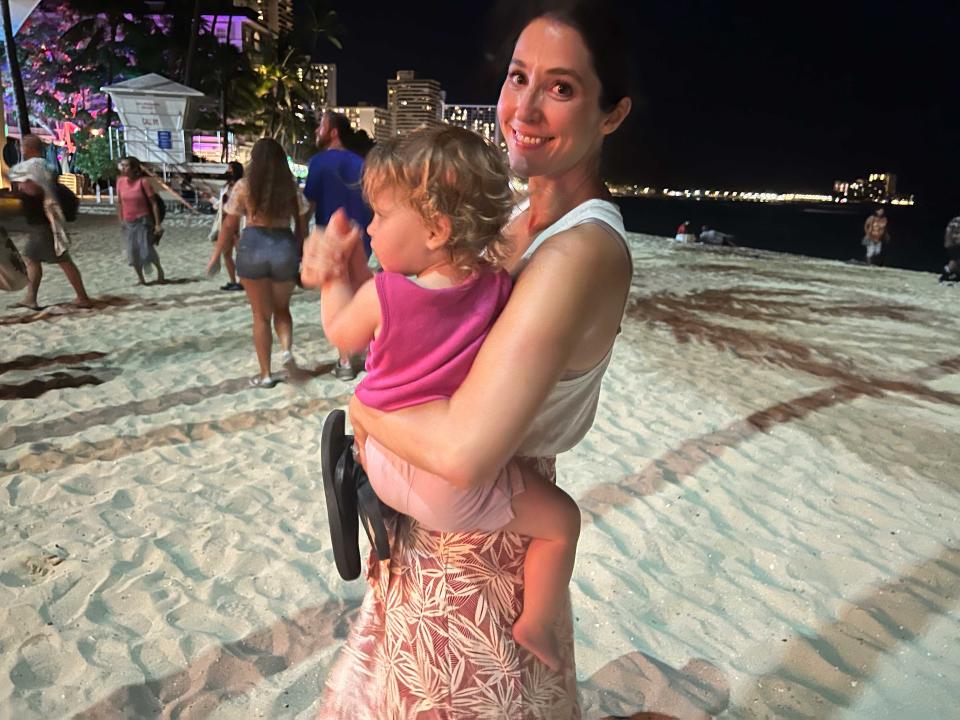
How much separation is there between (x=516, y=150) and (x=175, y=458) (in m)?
3.75

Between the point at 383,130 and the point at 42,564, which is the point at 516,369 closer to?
the point at 383,130

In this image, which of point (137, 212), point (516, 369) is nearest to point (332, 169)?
point (516, 369)

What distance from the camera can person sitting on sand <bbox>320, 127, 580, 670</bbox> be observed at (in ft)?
3.13

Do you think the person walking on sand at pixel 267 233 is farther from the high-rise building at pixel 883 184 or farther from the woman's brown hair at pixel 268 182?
the high-rise building at pixel 883 184

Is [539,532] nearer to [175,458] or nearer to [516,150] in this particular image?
[516,150]

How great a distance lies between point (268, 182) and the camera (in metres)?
5.10

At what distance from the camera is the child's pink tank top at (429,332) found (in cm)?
Result: 95

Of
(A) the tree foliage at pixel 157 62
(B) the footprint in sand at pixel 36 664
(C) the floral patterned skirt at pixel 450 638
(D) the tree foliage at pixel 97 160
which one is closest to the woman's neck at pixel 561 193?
(C) the floral patterned skirt at pixel 450 638

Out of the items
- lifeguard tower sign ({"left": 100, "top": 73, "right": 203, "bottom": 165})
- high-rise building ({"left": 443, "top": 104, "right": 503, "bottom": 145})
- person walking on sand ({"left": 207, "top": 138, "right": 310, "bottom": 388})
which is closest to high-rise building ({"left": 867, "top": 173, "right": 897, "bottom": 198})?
lifeguard tower sign ({"left": 100, "top": 73, "right": 203, "bottom": 165})

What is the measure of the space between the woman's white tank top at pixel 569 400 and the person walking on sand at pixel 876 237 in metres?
20.5

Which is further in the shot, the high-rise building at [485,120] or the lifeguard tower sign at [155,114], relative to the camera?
the lifeguard tower sign at [155,114]

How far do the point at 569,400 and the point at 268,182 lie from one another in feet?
15.3

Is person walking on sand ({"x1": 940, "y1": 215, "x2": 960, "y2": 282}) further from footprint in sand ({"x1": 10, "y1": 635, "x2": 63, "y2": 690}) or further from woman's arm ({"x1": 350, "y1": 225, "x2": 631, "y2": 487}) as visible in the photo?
footprint in sand ({"x1": 10, "y1": 635, "x2": 63, "y2": 690})

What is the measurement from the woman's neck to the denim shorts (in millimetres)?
4323
